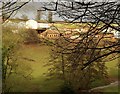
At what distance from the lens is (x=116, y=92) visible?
3.68m

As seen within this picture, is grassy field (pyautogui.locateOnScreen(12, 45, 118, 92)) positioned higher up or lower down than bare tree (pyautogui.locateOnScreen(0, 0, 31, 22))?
lower down

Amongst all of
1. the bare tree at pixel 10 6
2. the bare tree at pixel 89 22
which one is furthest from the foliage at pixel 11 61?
the bare tree at pixel 10 6

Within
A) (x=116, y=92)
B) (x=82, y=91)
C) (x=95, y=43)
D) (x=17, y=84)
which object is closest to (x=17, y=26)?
(x=17, y=84)

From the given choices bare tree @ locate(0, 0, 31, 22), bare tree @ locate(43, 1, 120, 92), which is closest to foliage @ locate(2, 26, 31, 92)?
bare tree @ locate(43, 1, 120, 92)

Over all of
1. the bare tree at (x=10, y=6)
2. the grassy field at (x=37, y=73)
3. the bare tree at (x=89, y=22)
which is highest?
the bare tree at (x=10, y=6)

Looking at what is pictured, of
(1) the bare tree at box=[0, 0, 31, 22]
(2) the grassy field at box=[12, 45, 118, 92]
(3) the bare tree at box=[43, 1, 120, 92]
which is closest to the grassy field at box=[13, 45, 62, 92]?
(2) the grassy field at box=[12, 45, 118, 92]

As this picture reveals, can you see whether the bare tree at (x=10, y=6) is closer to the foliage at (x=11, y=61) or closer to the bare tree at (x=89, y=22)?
the bare tree at (x=89, y=22)

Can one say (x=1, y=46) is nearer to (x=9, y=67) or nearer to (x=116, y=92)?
(x=9, y=67)

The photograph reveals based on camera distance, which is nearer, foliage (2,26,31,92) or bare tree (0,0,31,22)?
bare tree (0,0,31,22)

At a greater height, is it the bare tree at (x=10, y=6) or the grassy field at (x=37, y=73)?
the bare tree at (x=10, y=6)

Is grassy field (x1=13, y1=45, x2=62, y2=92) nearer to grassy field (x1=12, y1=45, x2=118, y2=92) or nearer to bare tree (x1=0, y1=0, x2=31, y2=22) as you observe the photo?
grassy field (x1=12, y1=45, x2=118, y2=92)

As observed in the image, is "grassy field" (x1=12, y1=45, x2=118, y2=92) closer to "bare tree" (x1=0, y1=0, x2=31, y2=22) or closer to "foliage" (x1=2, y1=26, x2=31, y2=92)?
"foliage" (x1=2, y1=26, x2=31, y2=92)

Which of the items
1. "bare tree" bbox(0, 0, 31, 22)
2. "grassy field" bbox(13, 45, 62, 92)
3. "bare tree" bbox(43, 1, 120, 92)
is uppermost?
"bare tree" bbox(0, 0, 31, 22)

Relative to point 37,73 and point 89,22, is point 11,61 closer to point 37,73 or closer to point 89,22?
point 37,73
